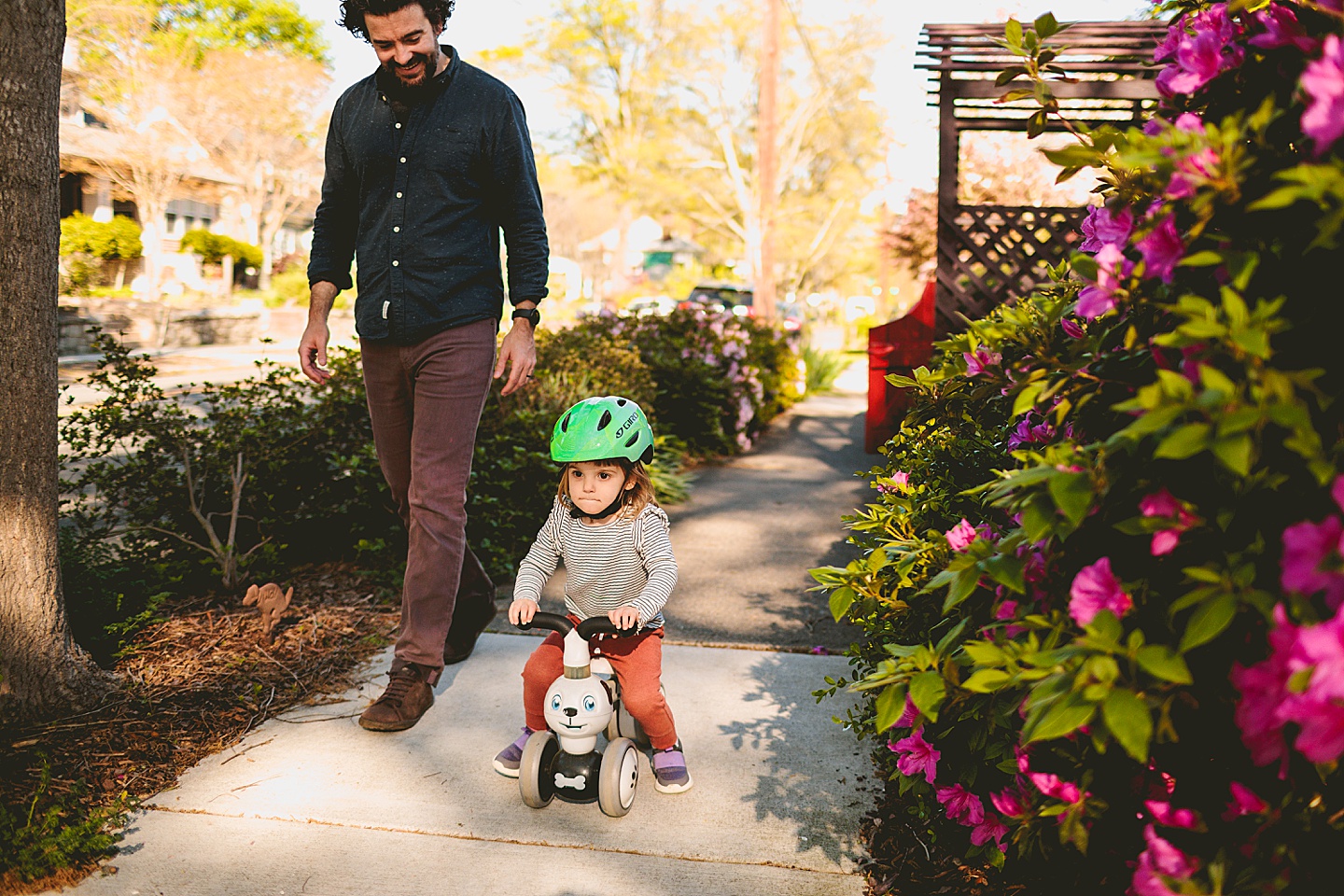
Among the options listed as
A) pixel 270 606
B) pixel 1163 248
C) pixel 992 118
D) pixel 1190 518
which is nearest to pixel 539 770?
pixel 270 606

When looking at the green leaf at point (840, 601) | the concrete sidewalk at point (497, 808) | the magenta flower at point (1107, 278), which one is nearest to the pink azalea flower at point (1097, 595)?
the magenta flower at point (1107, 278)

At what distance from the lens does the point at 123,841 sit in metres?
2.54

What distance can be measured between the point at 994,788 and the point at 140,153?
84.8 ft

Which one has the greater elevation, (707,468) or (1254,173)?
(1254,173)

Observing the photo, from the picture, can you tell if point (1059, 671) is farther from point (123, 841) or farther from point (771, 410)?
point (771, 410)

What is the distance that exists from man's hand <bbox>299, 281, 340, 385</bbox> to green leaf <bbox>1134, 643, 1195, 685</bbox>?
285 cm

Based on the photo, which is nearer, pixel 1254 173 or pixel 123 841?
pixel 1254 173

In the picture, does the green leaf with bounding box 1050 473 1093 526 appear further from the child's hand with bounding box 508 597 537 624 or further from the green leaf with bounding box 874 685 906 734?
the child's hand with bounding box 508 597 537 624

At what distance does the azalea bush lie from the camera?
1.21 m

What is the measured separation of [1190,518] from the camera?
4.55 feet

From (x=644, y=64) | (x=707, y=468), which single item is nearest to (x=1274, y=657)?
(x=707, y=468)

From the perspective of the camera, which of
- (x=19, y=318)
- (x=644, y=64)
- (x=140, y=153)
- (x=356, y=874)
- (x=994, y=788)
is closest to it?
(x=994, y=788)

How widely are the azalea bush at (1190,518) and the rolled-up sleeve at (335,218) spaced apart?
2.40 m

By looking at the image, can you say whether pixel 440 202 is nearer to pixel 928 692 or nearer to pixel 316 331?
pixel 316 331
